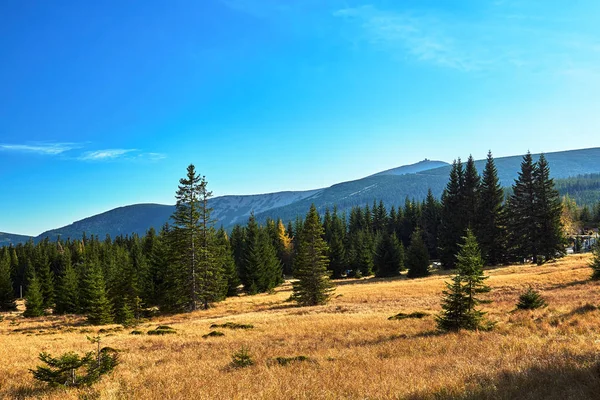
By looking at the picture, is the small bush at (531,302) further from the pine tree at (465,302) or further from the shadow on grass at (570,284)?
the shadow on grass at (570,284)

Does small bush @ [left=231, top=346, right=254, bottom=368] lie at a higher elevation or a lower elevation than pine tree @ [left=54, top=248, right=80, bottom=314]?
higher

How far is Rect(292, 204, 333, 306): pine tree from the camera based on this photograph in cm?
3931

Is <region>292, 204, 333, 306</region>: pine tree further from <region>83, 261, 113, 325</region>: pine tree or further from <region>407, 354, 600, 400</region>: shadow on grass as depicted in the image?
<region>407, 354, 600, 400</region>: shadow on grass

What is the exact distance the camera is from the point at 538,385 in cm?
719

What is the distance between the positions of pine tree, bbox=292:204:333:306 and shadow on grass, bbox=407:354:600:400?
31.4 meters

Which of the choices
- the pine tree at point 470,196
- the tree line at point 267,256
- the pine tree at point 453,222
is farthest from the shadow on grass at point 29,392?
the pine tree at point 470,196

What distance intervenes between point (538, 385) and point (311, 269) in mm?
33411

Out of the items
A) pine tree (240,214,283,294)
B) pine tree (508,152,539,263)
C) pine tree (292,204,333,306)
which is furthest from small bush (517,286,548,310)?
pine tree (240,214,283,294)

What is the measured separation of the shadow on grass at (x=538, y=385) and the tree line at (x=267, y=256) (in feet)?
104

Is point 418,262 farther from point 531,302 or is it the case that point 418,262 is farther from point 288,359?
point 288,359

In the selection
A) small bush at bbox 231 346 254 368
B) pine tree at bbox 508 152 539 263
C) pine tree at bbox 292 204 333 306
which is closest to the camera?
small bush at bbox 231 346 254 368

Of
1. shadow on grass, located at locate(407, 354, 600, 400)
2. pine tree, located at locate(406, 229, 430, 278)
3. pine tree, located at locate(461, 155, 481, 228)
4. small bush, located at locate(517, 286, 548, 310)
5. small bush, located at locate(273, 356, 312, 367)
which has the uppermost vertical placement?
pine tree, located at locate(461, 155, 481, 228)

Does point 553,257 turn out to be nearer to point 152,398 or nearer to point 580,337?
point 580,337

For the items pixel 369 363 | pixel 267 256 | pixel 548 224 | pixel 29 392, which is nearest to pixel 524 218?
pixel 548 224
